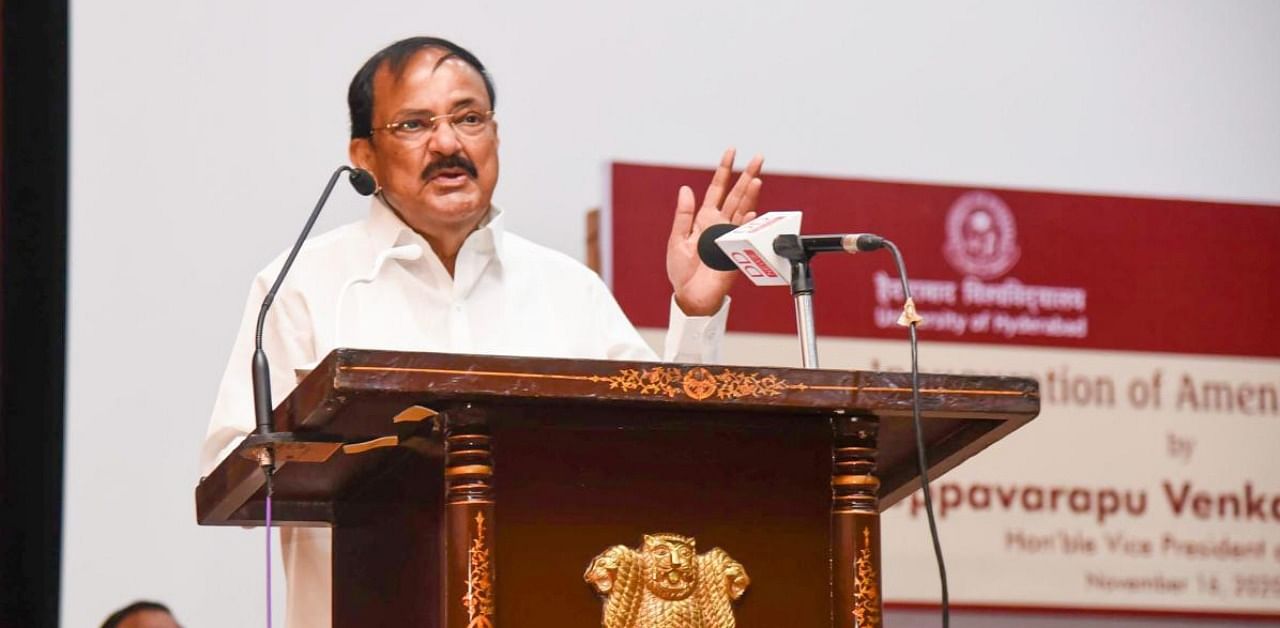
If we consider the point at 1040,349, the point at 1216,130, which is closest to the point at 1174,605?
the point at 1040,349

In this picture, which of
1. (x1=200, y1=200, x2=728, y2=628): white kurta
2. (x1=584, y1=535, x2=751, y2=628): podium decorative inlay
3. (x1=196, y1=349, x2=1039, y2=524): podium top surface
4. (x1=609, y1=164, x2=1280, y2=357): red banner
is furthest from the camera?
(x1=609, y1=164, x2=1280, y2=357): red banner

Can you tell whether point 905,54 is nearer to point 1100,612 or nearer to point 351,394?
point 1100,612

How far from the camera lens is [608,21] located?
432 centimetres

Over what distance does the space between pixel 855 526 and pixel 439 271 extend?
1030 mm

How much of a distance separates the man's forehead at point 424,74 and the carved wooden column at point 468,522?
1.09 metres

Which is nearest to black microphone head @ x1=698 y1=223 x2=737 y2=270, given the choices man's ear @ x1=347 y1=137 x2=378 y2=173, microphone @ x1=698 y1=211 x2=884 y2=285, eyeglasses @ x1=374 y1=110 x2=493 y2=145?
microphone @ x1=698 y1=211 x2=884 y2=285

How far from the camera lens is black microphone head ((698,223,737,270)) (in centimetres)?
229

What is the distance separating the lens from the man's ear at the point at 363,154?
2.82 meters

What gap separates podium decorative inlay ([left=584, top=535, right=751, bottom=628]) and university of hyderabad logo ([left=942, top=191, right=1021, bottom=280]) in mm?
2545

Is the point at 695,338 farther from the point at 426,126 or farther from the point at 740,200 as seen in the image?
the point at 426,126

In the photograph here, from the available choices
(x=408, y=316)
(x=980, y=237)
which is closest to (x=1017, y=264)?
(x=980, y=237)

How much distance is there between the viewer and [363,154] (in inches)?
111

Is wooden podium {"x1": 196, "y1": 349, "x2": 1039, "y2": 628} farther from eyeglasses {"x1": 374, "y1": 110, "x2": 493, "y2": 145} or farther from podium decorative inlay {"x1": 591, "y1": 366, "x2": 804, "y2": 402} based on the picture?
eyeglasses {"x1": 374, "y1": 110, "x2": 493, "y2": 145}

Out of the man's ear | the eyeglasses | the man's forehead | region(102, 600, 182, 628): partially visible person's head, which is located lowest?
region(102, 600, 182, 628): partially visible person's head
